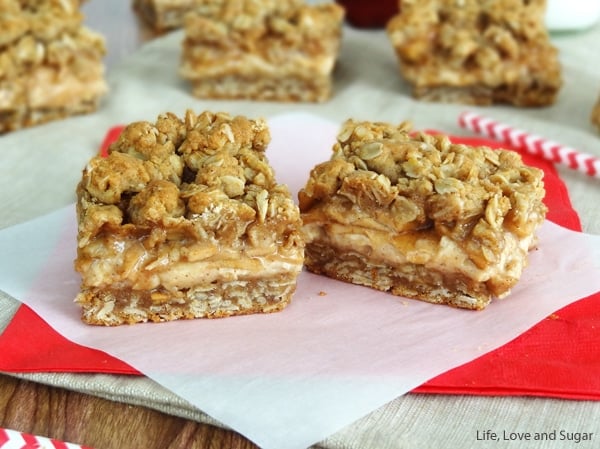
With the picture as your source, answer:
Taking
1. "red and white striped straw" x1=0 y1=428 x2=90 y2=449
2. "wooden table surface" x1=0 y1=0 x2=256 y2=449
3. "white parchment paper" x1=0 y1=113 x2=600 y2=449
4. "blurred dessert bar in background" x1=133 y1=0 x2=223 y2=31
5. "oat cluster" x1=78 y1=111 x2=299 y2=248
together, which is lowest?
"blurred dessert bar in background" x1=133 y1=0 x2=223 y2=31

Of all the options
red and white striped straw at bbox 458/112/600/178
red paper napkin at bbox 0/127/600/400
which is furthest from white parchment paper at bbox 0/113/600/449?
red and white striped straw at bbox 458/112/600/178

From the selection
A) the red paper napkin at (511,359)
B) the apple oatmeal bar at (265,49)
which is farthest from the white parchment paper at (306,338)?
the apple oatmeal bar at (265,49)

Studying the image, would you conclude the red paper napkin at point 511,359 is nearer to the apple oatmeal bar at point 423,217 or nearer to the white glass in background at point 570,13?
the apple oatmeal bar at point 423,217

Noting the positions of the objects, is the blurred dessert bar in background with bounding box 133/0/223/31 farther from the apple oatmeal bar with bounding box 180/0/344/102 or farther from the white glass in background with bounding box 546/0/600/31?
the white glass in background with bounding box 546/0/600/31

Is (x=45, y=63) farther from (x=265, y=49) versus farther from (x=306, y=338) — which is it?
(x=306, y=338)

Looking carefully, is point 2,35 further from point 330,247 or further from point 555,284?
point 555,284

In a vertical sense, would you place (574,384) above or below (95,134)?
above

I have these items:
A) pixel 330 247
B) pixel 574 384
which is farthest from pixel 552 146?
pixel 574 384
